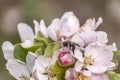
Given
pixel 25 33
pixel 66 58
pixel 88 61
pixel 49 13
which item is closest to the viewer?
pixel 66 58

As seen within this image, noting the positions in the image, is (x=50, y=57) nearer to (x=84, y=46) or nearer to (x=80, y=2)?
(x=84, y=46)

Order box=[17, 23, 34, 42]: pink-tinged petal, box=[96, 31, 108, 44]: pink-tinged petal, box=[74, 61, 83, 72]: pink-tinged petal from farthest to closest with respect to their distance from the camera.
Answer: box=[17, 23, 34, 42]: pink-tinged petal, box=[96, 31, 108, 44]: pink-tinged petal, box=[74, 61, 83, 72]: pink-tinged petal

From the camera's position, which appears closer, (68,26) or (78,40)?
(78,40)

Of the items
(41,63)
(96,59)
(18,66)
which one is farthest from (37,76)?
(96,59)

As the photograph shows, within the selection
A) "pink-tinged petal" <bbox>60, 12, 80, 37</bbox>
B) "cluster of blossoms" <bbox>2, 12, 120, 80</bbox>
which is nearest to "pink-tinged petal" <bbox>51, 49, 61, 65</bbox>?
"cluster of blossoms" <bbox>2, 12, 120, 80</bbox>

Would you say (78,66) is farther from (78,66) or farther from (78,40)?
(78,40)

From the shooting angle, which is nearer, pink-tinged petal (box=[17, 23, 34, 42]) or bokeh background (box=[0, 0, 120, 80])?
pink-tinged petal (box=[17, 23, 34, 42])

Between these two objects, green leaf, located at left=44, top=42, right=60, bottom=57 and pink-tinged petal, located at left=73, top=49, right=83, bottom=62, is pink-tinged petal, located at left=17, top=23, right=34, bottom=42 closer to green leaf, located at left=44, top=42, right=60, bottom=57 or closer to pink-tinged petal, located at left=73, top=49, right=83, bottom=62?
green leaf, located at left=44, top=42, right=60, bottom=57

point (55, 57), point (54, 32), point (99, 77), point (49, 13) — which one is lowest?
point (99, 77)
